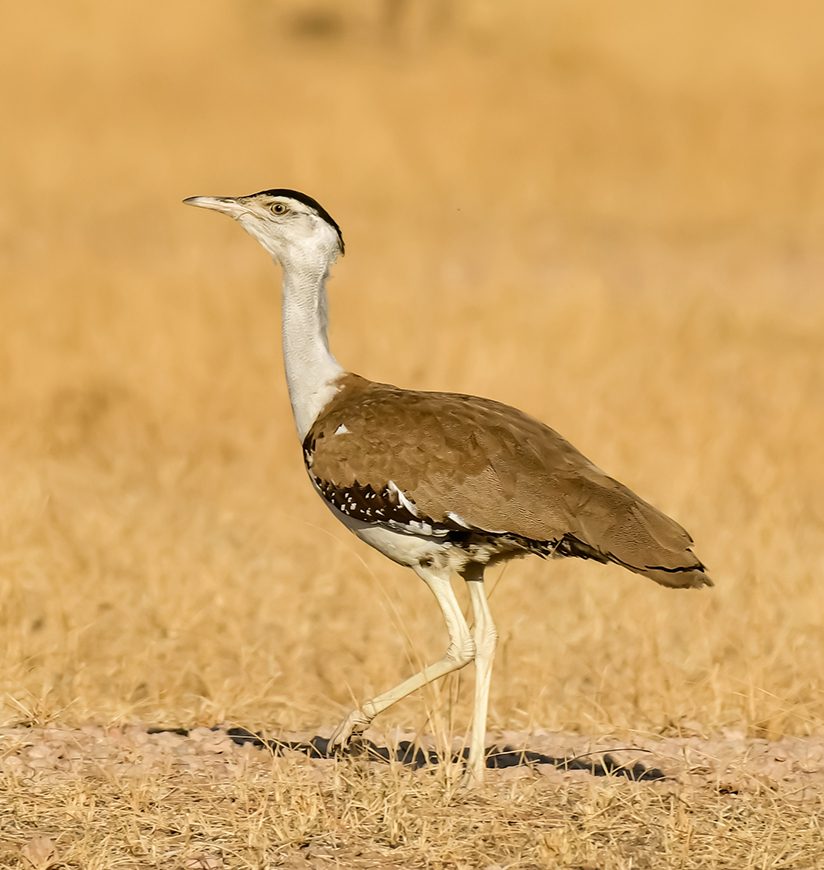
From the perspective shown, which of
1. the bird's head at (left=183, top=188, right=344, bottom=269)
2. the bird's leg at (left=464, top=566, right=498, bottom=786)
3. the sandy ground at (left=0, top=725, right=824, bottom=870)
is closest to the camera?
the sandy ground at (left=0, top=725, right=824, bottom=870)

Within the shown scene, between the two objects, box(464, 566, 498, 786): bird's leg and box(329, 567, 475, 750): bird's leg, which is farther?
box(329, 567, 475, 750): bird's leg

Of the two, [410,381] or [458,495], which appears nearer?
[458,495]

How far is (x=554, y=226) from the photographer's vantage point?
17109mm

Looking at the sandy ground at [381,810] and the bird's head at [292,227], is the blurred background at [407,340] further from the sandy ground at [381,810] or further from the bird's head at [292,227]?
the bird's head at [292,227]

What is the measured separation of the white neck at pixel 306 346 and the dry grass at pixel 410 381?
670 mm

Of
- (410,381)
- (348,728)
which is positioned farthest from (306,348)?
(410,381)

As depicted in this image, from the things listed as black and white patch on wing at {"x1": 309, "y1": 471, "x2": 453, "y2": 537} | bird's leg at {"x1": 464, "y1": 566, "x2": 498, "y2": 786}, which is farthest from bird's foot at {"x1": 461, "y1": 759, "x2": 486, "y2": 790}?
black and white patch on wing at {"x1": 309, "y1": 471, "x2": 453, "y2": 537}

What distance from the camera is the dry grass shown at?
15.0 ft

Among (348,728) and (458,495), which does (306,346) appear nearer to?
(458,495)

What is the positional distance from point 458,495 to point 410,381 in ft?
19.7

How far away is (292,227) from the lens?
525cm

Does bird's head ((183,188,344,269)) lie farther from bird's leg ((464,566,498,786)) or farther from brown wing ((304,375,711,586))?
bird's leg ((464,566,498,786))

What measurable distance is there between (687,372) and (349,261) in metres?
4.98

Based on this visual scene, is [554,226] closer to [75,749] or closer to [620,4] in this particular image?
[620,4]
